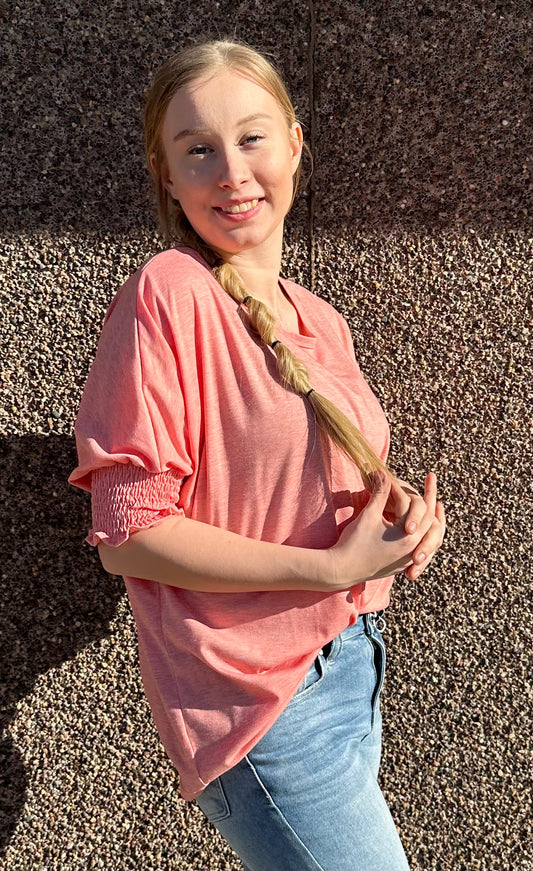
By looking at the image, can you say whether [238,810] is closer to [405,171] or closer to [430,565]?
[430,565]

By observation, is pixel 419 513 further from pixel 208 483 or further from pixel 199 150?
pixel 199 150

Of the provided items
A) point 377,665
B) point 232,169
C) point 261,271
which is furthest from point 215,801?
point 232,169

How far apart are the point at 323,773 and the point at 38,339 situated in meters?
1.28

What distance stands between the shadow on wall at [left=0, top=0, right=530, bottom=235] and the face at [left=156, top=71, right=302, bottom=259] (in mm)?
619

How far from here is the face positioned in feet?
4.58

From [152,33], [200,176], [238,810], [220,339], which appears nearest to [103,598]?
[238,810]

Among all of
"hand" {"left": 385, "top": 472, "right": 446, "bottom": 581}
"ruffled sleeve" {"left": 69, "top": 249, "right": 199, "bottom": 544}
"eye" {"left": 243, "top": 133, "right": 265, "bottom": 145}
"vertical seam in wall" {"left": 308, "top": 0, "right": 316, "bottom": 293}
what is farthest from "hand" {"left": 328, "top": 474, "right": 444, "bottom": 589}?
"vertical seam in wall" {"left": 308, "top": 0, "right": 316, "bottom": 293}

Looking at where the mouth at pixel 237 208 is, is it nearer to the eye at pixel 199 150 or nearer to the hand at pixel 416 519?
the eye at pixel 199 150

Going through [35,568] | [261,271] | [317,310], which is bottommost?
[35,568]

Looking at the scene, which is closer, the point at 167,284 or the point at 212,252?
the point at 167,284

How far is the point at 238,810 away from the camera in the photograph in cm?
132

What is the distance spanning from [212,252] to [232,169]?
0.17 m

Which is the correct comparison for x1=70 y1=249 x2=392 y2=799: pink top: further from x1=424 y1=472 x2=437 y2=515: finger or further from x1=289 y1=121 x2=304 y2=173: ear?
x1=289 y1=121 x2=304 y2=173: ear

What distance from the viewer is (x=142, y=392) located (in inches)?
48.7
